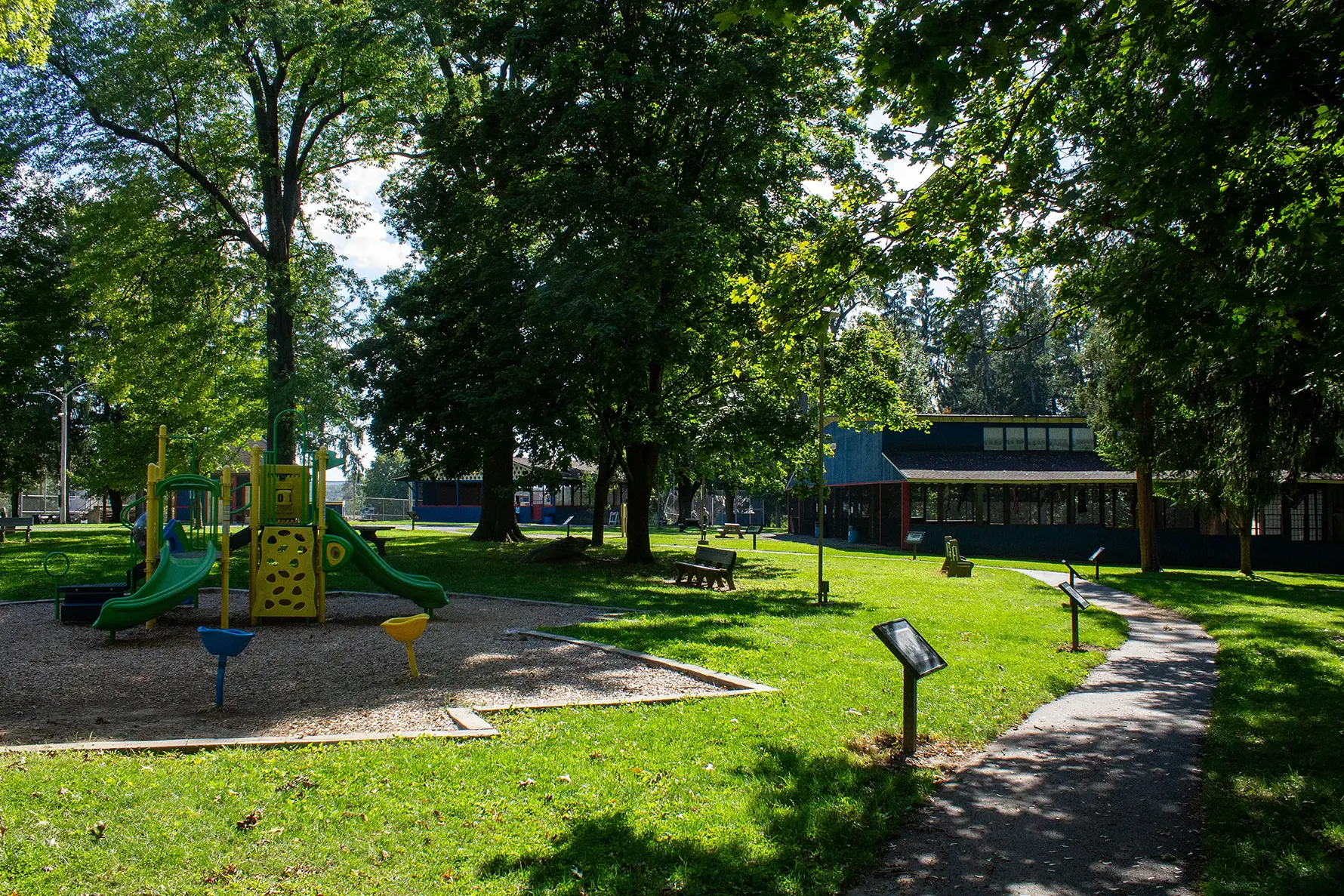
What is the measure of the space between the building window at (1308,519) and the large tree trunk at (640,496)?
2601 cm

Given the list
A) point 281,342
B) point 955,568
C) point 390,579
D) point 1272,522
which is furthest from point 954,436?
point 390,579

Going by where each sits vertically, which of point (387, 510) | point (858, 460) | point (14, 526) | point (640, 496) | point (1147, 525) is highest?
point (858, 460)

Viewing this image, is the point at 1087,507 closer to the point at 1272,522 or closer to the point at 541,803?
the point at 1272,522

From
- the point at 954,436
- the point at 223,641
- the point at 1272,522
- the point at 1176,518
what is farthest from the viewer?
the point at 954,436

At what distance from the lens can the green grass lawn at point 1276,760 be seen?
494cm

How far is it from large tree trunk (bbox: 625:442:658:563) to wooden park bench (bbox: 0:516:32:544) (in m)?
19.7

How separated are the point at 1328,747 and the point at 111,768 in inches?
338

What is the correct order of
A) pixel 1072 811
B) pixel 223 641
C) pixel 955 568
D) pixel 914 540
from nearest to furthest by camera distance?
pixel 1072 811 < pixel 223 641 < pixel 955 568 < pixel 914 540

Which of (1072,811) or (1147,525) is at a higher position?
(1147,525)

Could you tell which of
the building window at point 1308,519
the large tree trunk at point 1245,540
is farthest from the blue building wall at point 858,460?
the building window at point 1308,519

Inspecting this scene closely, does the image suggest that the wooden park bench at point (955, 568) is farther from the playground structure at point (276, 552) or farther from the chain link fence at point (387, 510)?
the chain link fence at point (387, 510)

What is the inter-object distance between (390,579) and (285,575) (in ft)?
4.58

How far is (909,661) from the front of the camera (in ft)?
22.4

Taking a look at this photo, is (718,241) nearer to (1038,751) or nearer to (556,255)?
(556,255)
